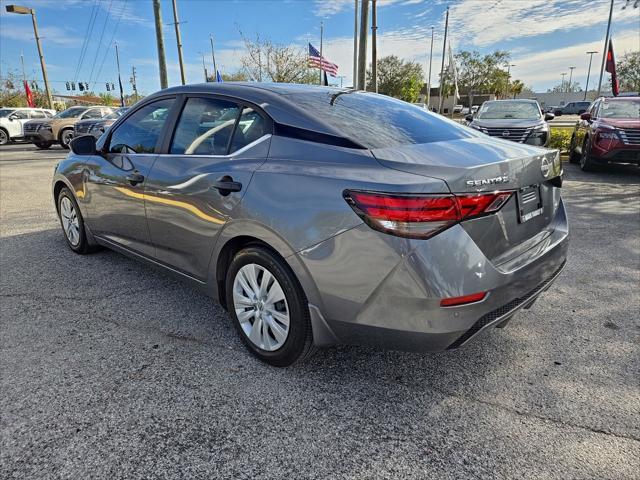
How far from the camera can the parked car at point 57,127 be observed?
18469 millimetres

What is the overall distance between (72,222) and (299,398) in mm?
3413

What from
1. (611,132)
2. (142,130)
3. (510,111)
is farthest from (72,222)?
(510,111)

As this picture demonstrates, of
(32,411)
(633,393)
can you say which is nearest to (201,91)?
(32,411)

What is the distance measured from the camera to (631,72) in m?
51.8

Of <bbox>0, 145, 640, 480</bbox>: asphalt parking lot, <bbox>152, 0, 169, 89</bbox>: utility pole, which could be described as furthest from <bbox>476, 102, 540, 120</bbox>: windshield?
<bbox>152, 0, 169, 89</bbox>: utility pole

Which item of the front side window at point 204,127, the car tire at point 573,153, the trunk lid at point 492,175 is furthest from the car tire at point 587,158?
the front side window at point 204,127

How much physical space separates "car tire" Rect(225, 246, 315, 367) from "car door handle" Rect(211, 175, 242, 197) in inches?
13.4

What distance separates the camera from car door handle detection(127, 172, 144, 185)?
3337 mm

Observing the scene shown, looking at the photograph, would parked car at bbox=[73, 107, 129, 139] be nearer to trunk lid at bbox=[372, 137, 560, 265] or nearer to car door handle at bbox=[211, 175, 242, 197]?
car door handle at bbox=[211, 175, 242, 197]

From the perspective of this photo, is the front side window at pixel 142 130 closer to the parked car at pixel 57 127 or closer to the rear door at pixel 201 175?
the rear door at pixel 201 175

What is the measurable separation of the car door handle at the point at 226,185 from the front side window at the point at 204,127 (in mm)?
207

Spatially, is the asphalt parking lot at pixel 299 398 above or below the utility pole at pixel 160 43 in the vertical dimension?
below

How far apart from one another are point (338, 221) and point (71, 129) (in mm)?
20082

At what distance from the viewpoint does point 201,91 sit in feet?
10.3
